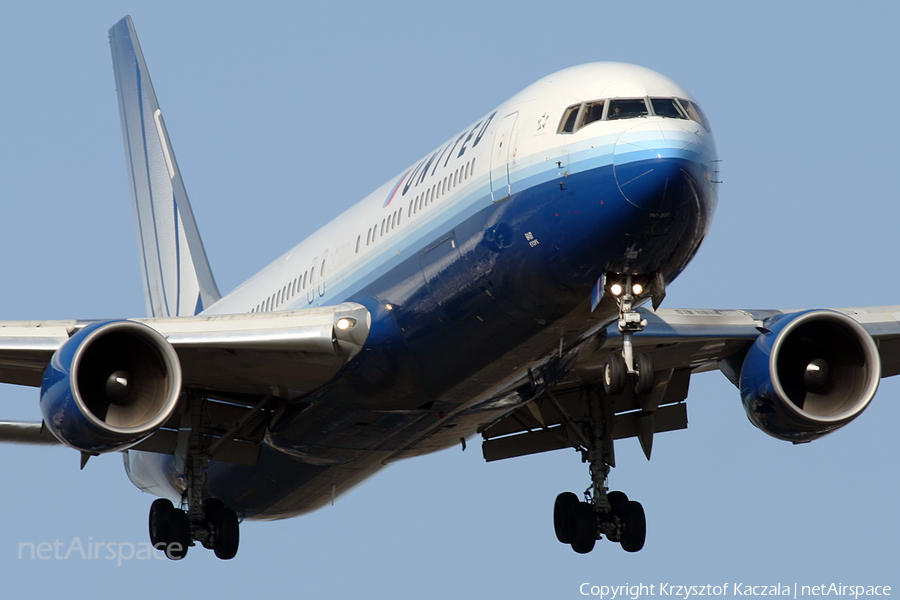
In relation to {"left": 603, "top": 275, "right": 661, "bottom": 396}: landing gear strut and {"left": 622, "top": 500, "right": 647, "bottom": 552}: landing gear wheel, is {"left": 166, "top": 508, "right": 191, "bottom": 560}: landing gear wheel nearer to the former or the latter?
{"left": 622, "top": 500, "right": 647, "bottom": 552}: landing gear wheel

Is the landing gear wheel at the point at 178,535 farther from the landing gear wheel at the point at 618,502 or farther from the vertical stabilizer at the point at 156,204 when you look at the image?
the vertical stabilizer at the point at 156,204

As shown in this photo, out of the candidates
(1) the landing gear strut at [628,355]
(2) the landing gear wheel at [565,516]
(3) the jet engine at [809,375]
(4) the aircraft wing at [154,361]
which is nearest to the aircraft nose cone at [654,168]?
(1) the landing gear strut at [628,355]

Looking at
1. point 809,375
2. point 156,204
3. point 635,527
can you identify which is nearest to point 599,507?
point 635,527

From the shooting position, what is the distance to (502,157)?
1909 centimetres

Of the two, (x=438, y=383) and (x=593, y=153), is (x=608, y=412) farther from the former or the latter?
(x=593, y=153)

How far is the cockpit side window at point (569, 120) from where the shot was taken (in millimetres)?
18297

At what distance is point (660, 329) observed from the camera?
22234 millimetres

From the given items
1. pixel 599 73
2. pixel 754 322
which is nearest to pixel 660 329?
pixel 754 322

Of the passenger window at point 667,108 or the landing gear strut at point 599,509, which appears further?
the landing gear strut at point 599,509

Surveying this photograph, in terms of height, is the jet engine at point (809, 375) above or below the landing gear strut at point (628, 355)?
above

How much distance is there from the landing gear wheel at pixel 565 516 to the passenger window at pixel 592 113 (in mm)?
9348

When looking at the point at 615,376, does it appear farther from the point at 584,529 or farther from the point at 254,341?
the point at 584,529

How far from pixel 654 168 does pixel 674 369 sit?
26.1ft

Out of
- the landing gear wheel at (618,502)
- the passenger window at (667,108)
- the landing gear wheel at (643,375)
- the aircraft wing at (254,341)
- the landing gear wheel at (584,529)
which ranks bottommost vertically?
the landing gear wheel at (643,375)
